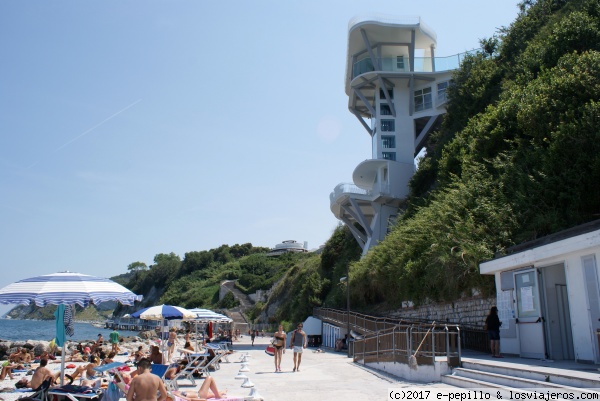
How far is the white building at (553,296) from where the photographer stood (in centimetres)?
991

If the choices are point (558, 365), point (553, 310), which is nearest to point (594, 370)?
point (558, 365)

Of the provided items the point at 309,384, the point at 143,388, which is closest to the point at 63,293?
the point at 143,388

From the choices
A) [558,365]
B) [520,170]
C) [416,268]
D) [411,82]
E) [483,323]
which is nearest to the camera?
[558,365]

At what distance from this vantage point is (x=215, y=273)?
106 metres

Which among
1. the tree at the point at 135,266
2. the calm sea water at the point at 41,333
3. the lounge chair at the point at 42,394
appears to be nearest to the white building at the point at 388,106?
the lounge chair at the point at 42,394

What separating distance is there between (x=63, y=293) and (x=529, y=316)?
1033 centimetres

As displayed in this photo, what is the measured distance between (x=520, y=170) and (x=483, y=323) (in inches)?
247

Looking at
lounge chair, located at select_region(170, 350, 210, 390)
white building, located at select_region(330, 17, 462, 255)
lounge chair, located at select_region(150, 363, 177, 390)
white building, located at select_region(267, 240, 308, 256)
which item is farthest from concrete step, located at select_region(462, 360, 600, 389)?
white building, located at select_region(267, 240, 308, 256)

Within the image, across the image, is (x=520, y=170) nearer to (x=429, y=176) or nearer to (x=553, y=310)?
(x=553, y=310)

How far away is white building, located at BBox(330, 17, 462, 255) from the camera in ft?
125

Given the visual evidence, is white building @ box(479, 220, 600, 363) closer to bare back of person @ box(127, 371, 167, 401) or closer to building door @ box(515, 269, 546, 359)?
building door @ box(515, 269, 546, 359)

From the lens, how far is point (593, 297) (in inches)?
387

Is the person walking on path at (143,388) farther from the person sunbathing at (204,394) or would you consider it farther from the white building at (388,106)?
the white building at (388,106)

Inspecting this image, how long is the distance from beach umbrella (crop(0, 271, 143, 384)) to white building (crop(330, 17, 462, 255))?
28387mm
